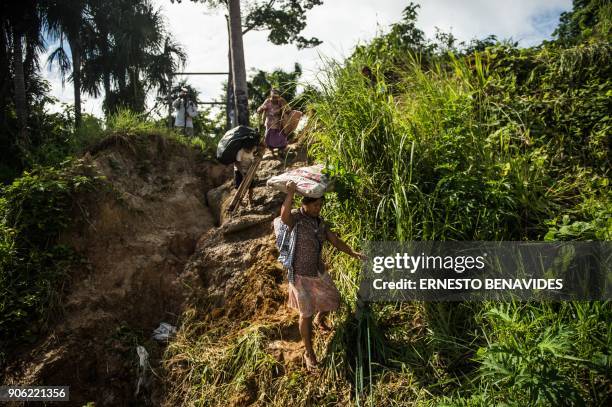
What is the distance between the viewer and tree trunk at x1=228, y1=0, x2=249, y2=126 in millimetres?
6934

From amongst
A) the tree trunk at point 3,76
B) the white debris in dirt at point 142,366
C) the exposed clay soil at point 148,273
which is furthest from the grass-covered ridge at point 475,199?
the tree trunk at point 3,76

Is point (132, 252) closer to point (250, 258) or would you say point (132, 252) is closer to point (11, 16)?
point (250, 258)

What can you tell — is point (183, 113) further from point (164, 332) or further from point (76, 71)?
point (76, 71)

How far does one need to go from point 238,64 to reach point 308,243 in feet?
15.4

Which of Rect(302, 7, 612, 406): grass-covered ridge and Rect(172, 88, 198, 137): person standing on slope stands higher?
Rect(172, 88, 198, 137): person standing on slope

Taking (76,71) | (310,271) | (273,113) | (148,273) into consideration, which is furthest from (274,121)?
(76,71)

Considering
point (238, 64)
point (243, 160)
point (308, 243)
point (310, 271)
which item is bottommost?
point (310, 271)

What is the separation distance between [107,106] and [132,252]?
37.7ft

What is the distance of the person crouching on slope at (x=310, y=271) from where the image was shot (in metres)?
3.23

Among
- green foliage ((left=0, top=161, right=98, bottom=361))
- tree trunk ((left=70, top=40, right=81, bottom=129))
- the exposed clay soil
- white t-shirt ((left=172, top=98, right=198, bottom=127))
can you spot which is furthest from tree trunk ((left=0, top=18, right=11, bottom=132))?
green foliage ((left=0, top=161, right=98, bottom=361))

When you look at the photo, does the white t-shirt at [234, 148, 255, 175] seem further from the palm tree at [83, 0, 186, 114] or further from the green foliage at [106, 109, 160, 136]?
the palm tree at [83, 0, 186, 114]

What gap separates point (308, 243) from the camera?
327 cm

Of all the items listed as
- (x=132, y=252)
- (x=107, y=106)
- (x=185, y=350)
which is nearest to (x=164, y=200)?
(x=132, y=252)

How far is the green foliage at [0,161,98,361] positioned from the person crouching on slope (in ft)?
9.20
